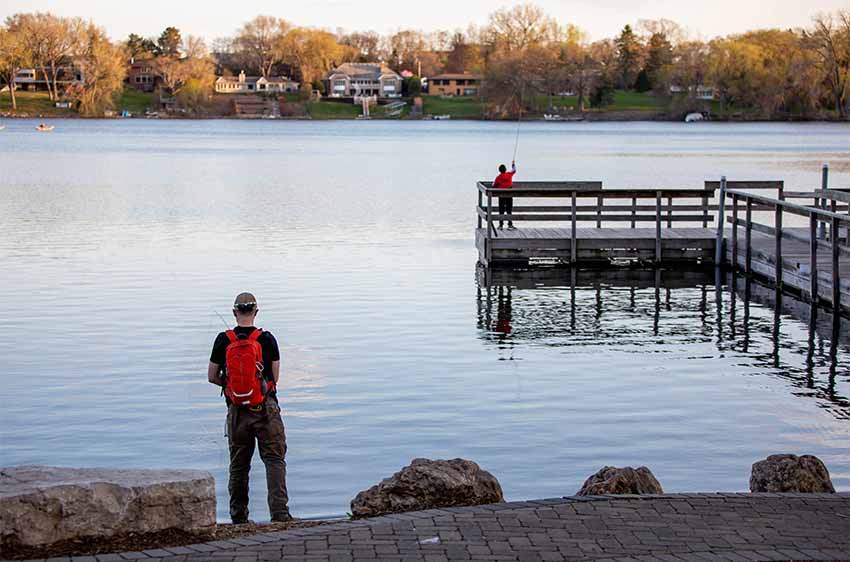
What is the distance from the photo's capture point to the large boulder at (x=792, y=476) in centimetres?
922

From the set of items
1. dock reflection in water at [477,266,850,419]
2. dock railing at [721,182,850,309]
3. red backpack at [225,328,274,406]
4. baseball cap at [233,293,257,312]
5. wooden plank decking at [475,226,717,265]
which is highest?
baseball cap at [233,293,257,312]

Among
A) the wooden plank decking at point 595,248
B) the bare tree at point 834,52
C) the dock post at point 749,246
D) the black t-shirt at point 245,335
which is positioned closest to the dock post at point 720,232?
the wooden plank decking at point 595,248

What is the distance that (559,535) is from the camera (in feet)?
25.4

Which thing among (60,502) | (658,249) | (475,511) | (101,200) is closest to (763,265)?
(658,249)

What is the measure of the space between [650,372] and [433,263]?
42.6ft

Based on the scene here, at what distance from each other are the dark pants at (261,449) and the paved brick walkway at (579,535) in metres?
1.47

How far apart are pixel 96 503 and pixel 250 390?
1682 mm

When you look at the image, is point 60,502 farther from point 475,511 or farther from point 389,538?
point 475,511

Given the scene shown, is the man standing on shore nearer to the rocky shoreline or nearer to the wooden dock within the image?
the rocky shoreline

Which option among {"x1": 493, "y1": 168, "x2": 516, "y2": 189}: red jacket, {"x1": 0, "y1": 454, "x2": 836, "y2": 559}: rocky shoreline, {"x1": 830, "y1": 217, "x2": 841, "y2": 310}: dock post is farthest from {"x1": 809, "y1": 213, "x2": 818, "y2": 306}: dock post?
{"x1": 0, "y1": 454, "x2": 836, "y2": 559}: rocky shoreline

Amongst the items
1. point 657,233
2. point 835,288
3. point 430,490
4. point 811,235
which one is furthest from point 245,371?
point 657,233

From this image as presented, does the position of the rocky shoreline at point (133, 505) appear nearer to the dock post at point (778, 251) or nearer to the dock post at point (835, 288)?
the dock post at point (835, 288)

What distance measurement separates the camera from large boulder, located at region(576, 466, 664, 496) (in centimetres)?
898

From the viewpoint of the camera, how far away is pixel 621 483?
29.5ft
